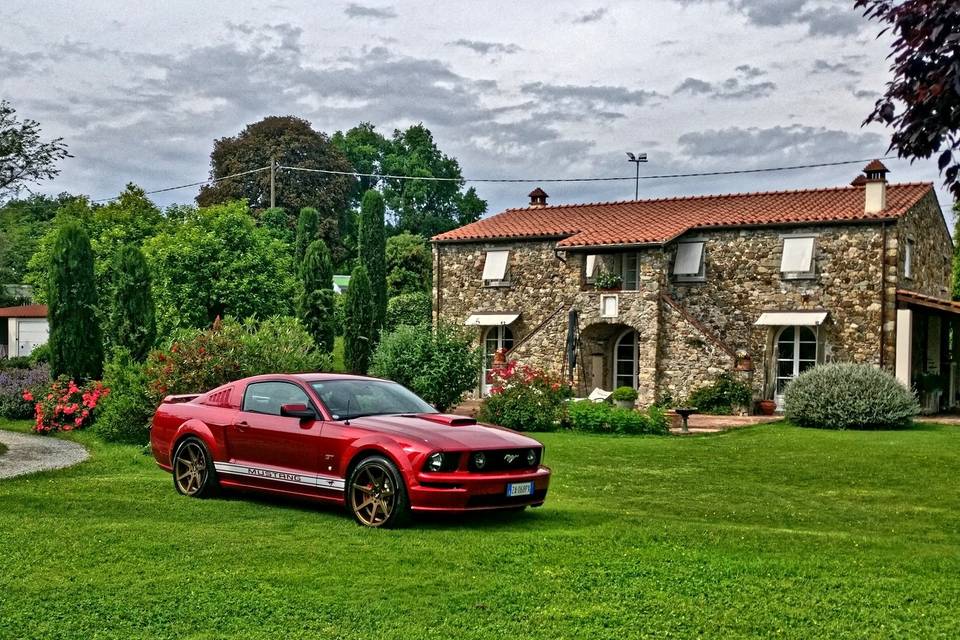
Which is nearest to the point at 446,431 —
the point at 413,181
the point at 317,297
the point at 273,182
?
the point at 317,297

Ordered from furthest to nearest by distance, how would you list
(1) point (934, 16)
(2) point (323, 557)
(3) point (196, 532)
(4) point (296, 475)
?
(4) point (296, 475) < (3) point (196, 532) < (2) point (323, 557) < (1) point (934, 16)

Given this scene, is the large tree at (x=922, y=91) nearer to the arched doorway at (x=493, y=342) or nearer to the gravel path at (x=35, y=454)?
the gravel path at (x=35, y=454)

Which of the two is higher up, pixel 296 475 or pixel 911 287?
pixel 911 287

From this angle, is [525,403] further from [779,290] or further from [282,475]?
[282,475]

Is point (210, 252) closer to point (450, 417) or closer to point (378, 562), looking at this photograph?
point (450, 417)

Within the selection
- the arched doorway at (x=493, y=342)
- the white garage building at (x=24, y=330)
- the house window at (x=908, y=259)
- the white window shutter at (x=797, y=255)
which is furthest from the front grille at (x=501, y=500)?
the white garage building at (x=24, y=330)

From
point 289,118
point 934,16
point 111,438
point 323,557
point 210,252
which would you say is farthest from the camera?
point 289,118

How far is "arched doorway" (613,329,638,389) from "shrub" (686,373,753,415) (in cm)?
364

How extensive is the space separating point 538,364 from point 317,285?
9207mm

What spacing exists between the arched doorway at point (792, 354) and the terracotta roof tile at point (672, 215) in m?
3.12

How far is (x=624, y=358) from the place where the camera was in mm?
31828

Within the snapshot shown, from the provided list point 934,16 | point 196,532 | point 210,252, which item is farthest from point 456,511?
point 210,252

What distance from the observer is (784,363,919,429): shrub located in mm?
24062

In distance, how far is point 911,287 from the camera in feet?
97.7
